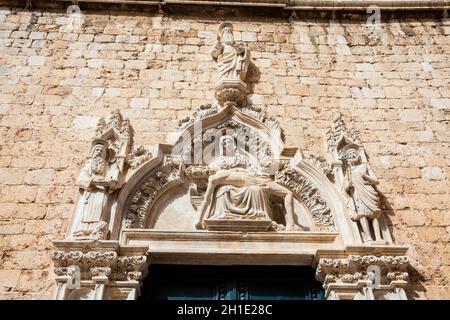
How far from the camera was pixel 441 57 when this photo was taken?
19.1 feet

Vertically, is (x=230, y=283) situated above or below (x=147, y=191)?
below

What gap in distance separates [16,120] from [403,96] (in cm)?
455

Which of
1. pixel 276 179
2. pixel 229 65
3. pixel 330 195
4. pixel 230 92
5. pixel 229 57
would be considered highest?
pixel 229 57

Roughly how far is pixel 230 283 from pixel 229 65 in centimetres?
273

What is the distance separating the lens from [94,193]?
13.5 feet

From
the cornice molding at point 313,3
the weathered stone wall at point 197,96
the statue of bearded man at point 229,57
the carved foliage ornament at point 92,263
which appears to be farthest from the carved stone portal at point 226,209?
the cornice molding at point 313,3

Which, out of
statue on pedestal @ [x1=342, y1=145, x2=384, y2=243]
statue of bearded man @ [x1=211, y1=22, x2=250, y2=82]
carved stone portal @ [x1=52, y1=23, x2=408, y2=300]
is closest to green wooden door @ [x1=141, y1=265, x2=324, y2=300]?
carved stone portal @ [x1=52, y1=23, x2=408, y2=300]

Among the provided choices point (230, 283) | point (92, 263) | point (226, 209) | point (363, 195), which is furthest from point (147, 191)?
point (363, 195)

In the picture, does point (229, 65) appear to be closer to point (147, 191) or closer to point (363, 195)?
point (147, 191)

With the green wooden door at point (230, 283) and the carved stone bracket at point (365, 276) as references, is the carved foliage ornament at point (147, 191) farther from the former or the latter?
the carved stone bracket at point (365, 276)

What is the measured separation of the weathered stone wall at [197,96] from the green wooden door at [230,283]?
878 millimetres

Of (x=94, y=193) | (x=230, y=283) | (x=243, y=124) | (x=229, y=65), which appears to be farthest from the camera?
(x=229, y=65)

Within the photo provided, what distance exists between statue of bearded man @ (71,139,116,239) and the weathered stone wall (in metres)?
0.26

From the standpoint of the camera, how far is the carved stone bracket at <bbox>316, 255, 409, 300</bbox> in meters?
3.65
